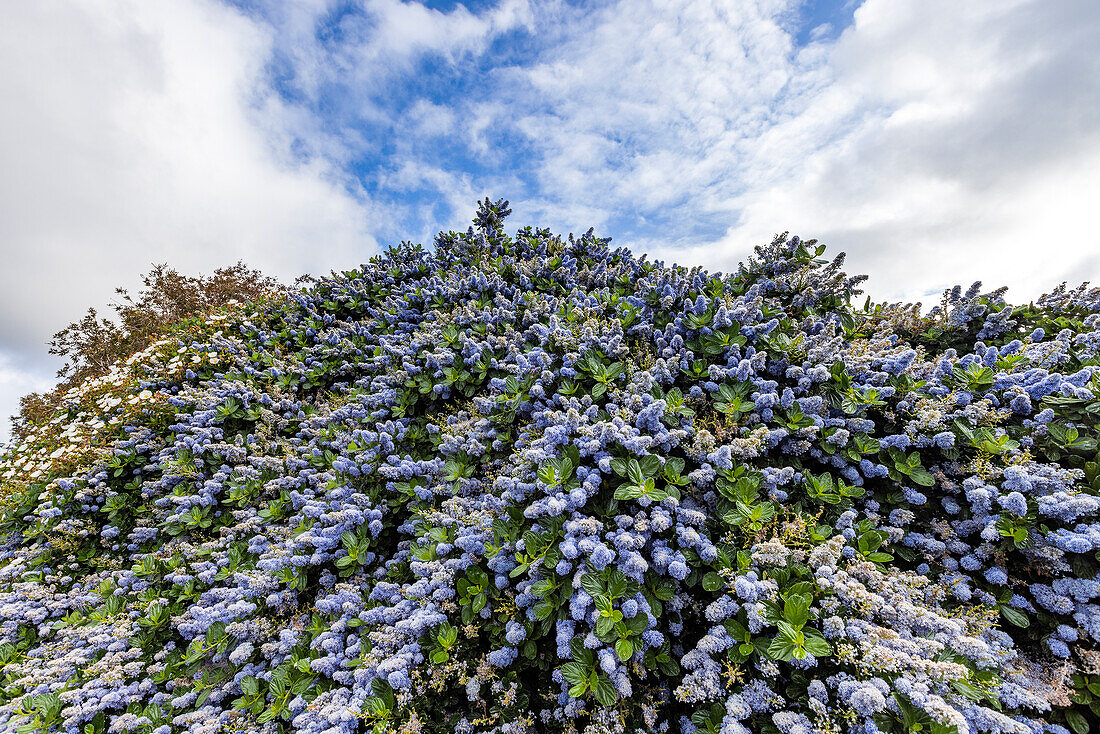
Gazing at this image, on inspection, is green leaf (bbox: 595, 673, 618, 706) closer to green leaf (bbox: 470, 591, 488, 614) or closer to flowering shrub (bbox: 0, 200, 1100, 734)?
flowering shrub (bbox: 0, 200, 1100, 734)

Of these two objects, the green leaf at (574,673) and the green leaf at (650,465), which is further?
the green leaf at (650,465)

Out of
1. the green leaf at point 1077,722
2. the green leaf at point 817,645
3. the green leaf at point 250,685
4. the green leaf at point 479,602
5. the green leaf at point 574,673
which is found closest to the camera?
the green leaf at point 817,645

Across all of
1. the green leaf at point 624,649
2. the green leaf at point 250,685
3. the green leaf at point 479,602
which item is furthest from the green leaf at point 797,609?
the green leaf at point 250,685

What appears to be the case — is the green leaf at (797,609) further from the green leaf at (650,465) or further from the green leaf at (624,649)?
the green leaf at (650,465)

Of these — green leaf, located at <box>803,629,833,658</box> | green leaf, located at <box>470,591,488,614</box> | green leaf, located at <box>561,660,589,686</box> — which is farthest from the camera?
green leaf, located at <box>470,591,488,614</box>

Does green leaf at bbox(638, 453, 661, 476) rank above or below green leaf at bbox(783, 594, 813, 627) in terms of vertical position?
above

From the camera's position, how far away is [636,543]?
8.09ft

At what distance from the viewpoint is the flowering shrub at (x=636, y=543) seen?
225 centimetres

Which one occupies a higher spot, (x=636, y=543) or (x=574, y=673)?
(x=636, y=543)

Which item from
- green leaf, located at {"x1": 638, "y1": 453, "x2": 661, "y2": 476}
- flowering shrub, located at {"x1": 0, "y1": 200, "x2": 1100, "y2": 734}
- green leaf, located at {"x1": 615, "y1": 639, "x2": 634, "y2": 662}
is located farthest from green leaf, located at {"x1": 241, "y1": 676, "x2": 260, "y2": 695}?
green leaf, located at {"x1": 638, "y1": 453, "x2": 661, "y2": 476}

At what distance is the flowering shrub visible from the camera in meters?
2.25

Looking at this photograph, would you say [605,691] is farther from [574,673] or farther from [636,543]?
[636,543]

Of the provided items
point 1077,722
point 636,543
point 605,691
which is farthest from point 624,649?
point 1077,722

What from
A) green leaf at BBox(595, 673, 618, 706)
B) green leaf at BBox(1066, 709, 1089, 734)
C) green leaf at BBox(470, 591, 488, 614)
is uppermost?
green leaf at BBox(470, 591, 488, 614)
